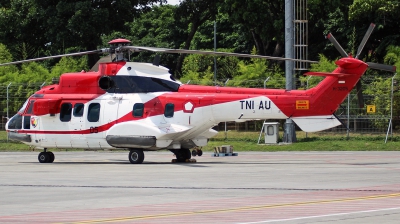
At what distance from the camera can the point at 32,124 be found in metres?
30.0

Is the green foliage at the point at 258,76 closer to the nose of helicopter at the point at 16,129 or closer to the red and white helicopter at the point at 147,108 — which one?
the red and white helicopter at the point at 147,108

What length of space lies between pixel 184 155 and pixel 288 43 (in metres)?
12.6

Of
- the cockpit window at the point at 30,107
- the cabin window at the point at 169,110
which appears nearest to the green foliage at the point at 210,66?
the cockpit window at the point at 30,107

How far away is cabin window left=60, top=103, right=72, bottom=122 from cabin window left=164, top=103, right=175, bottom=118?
3.89 meters

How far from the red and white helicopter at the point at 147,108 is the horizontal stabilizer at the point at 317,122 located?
0.11 feet

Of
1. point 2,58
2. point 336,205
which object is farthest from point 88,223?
point 2,58

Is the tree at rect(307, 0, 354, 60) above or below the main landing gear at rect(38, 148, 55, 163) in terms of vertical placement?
above

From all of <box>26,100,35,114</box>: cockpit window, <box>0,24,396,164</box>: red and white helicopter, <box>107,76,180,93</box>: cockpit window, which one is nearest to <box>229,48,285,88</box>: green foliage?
<box>0,24,396,164</box>: red and white helicopter

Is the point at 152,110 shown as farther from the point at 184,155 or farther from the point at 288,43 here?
the point at 288,43

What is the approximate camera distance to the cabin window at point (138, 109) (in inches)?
1099

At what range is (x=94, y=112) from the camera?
28734 mm

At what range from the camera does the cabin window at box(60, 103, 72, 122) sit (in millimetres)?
29250

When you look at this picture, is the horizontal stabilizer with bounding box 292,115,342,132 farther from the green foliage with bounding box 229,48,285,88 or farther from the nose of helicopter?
the green foliage with bounding box 229,48,285,88

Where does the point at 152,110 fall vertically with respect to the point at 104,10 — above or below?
below
